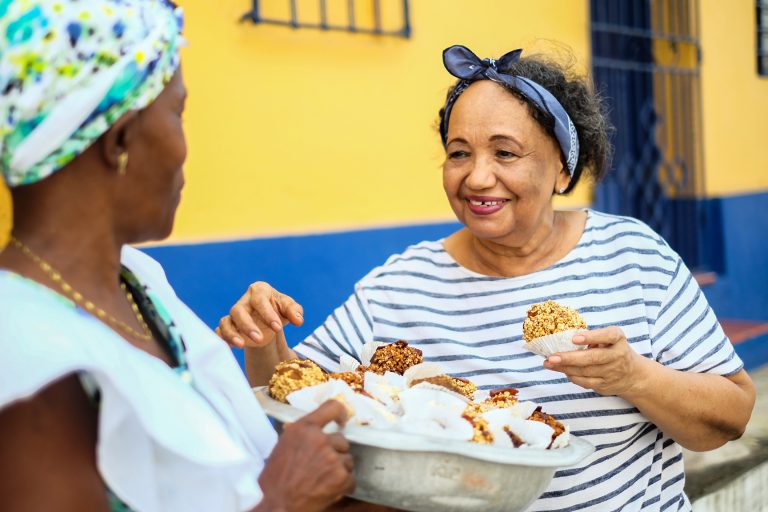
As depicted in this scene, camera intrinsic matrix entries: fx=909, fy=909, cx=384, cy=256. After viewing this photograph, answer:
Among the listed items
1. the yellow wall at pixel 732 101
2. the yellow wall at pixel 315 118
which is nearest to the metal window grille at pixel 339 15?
the yellow wall at pixel 315 118

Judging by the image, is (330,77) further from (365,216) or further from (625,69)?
(625,69)

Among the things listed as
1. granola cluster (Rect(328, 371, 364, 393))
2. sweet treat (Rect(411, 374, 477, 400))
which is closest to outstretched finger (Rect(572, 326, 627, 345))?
sweet treat (Rect(411, 374, 477, 400))

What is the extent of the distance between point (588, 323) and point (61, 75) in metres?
1.47

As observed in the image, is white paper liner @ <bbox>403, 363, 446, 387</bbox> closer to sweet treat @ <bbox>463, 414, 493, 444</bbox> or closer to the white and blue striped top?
sweet treat @ <bbox>463, 414, 493, 444</bbox>

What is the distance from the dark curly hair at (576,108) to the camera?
7.64ft

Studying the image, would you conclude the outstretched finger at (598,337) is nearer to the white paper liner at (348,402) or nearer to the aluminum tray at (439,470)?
the aluminum tray at (439,470)

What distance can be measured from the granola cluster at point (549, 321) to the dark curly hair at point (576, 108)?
552 millimetres

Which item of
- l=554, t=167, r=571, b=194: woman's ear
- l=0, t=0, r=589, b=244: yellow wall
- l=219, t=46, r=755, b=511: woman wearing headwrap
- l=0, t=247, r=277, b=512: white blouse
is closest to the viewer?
l=0, t=247, r=277, b=512: white blouse

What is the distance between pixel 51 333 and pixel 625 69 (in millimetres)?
5723

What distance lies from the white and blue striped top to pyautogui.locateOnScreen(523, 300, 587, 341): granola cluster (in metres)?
0.27

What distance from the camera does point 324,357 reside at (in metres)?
2.38

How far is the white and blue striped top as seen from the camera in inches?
85.7

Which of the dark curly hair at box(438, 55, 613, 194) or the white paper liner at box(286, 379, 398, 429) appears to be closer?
the white paper liner at box(286, 379, 398, 429)

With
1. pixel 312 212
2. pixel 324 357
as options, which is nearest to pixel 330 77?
pixel 312 212
